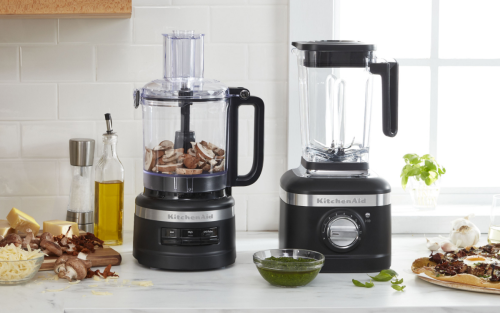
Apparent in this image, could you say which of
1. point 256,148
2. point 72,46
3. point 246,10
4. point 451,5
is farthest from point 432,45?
point 72,46

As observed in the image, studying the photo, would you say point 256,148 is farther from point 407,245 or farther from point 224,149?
point 407,245

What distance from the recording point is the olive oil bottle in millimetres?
1511

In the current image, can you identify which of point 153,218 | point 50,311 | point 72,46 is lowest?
point 50,311

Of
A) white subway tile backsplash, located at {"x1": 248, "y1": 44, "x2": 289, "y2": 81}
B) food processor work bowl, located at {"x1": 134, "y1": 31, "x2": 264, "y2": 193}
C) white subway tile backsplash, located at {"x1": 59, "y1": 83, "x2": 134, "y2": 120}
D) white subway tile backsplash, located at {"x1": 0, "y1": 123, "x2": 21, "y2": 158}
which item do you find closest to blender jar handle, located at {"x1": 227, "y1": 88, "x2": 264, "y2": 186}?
food processor work bowl, located at {"x1": 134, "y1": 31, "x2": 264, "y2": 193}

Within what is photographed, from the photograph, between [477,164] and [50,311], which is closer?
[50,311]

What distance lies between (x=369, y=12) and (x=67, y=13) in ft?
3.05

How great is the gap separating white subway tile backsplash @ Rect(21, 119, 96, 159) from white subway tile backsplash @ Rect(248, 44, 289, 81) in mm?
496

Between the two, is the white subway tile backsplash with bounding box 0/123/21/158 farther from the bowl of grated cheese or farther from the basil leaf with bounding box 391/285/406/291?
the basil leaf with bounding box 391/285/406/291

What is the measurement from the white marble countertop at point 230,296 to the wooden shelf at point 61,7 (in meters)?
0.62

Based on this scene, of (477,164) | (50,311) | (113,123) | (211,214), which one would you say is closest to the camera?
(50,311)

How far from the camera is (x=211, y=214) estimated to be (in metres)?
1.26

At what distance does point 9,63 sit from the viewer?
5.31 ft

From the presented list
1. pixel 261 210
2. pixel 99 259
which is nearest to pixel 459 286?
pixel 261 210

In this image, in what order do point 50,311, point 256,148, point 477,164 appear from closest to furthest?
point 50,311, point 256,148, point 477,164
